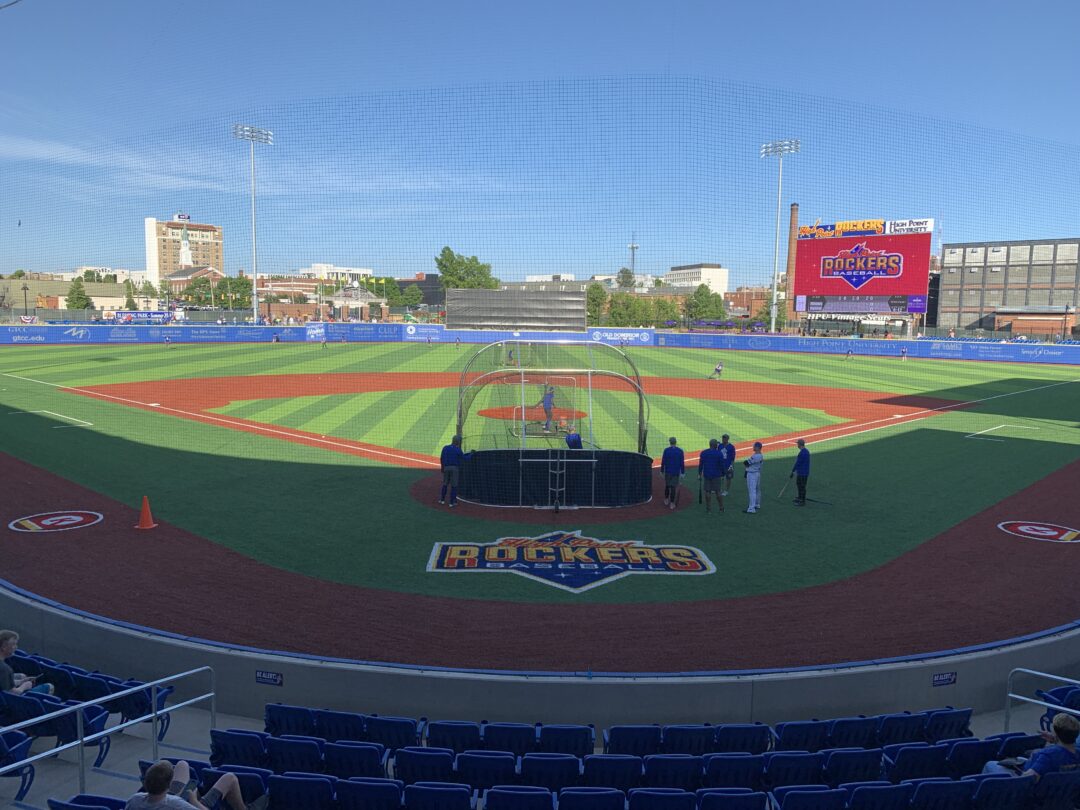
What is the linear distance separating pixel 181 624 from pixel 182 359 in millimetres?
42039

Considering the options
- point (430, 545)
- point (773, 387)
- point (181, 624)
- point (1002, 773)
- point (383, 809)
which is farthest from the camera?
point (773, 387)

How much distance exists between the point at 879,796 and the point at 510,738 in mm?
2933

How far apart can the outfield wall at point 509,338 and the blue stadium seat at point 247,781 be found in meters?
50.3

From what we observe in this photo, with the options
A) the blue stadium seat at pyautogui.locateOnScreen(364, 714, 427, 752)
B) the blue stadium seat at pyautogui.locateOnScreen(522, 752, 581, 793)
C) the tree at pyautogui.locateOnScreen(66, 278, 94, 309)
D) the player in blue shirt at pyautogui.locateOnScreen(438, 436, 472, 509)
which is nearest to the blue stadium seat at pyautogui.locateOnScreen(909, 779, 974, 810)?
the blue stadium seat at pyautogui.locateOnScreen(522, 752, 581, 793)

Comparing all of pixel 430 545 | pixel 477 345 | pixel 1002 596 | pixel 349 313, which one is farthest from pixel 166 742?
pixel 349 313

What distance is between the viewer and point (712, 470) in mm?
14602

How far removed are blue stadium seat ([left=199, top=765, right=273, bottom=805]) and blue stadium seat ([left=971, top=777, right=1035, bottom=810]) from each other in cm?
522

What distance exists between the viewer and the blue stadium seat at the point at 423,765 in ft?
19.1

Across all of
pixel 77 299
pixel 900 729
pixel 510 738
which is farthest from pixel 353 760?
pixel 77 299

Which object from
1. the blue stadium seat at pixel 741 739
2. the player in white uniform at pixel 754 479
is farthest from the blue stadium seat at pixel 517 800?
the player in white uniform at pixel 754 479

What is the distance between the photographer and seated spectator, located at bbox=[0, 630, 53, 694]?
6.76 meters

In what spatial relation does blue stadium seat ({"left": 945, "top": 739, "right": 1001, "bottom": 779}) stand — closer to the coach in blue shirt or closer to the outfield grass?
the outfield grass

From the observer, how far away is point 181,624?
955 centimetres

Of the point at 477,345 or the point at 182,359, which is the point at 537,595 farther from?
the point at 477,345
